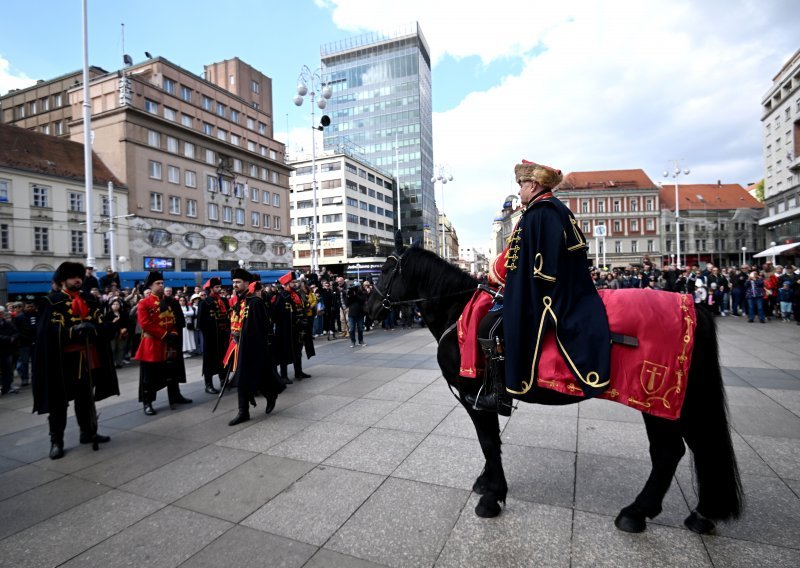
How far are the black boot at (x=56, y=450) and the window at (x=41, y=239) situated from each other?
4082 centimetres

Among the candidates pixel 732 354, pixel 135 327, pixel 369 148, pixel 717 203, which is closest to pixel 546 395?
pixel 732 354

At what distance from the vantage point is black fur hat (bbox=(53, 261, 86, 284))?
5176 millimetres

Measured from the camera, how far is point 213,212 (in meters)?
50.2

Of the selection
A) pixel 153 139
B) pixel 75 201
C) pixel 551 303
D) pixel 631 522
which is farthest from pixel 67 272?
pixel 153 139

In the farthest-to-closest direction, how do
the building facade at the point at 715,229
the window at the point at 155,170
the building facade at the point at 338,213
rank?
the building facade at the point at 338,213, the building facade at the point at 715,229, the window at the point at 155,170

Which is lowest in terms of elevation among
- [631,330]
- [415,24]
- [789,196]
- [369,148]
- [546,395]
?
[546,395]

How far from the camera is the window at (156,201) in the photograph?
43.1 m

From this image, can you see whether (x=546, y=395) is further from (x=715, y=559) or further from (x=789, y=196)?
(x=789, y=196)

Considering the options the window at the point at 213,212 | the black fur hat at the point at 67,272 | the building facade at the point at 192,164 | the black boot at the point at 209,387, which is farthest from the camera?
the window at the point at 213,212

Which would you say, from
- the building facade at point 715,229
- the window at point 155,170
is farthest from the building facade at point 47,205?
the building facade at point 715,229

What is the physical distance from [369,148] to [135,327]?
Result: 90.4 metres

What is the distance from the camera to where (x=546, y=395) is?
285cm

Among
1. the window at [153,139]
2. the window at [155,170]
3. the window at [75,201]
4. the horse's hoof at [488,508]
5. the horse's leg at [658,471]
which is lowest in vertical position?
the horse's hoof at [488,508]

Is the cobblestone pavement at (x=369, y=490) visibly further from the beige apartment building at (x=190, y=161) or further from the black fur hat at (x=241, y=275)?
the beige apartment building at (x=190, y=161)
